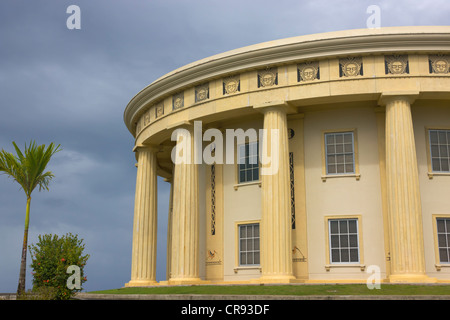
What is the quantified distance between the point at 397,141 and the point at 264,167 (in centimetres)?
536

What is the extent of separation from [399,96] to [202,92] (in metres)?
8.75

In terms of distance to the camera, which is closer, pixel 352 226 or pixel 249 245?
pixel 352 226

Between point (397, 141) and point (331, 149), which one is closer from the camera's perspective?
point (397, 141)

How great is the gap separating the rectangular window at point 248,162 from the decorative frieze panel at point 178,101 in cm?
349

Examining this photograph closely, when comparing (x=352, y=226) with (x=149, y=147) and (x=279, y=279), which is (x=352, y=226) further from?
(x=149, y=147)

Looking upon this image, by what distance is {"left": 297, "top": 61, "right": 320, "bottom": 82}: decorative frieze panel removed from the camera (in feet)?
76.5

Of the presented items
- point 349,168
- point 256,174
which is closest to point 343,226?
point 349,168

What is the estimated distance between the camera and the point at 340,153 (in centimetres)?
2455
